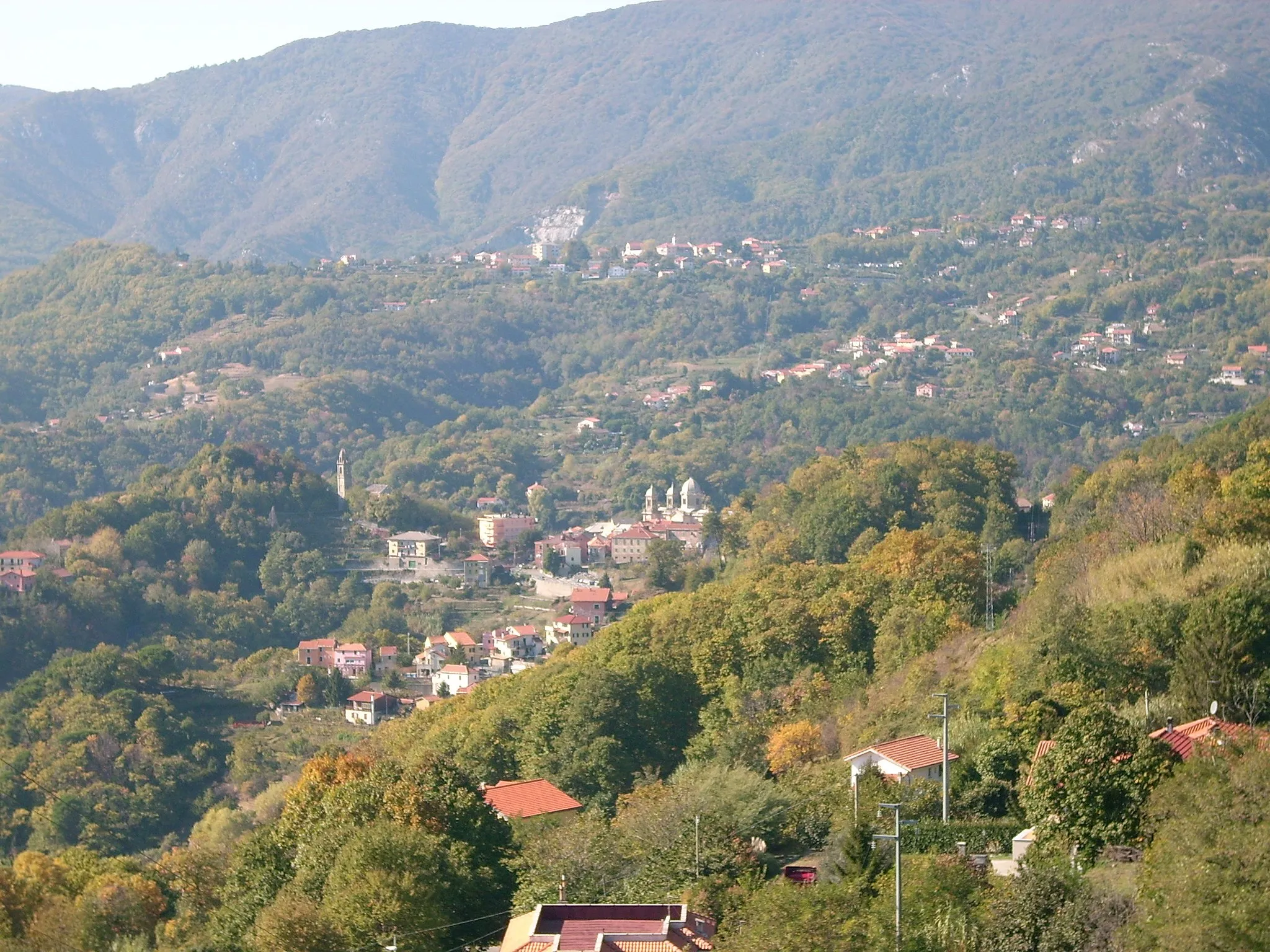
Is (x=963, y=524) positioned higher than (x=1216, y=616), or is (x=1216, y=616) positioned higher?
(x=1216, y=616)

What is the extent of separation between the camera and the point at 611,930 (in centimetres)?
1952

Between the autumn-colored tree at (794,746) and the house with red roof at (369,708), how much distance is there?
28385 millimetres

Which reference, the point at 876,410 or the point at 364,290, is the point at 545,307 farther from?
the point at 876,410

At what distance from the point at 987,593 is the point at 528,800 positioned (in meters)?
10.9

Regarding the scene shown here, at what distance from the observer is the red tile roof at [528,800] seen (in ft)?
94.3

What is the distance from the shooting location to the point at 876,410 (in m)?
124

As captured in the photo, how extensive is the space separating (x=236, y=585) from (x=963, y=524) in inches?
1645

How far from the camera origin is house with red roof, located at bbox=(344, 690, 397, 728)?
199 ft

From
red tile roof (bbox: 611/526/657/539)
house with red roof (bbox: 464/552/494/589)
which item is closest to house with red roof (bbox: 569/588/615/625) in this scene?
house with red roof (bbox: 464/552/494/589)

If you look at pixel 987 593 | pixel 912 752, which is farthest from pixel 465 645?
pixel 912 752

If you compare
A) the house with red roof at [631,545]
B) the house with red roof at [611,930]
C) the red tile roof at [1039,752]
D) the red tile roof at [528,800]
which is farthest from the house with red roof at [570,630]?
the house with red roof at [611,930]

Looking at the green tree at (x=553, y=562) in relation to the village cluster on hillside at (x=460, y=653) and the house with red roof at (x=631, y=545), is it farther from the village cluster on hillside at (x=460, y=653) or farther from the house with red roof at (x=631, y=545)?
the village cluster on hillside at (x=460, y=653)

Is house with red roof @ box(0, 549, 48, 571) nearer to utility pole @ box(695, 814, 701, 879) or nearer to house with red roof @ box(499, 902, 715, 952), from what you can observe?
utility pole @ box(695, 814, 701, 879)

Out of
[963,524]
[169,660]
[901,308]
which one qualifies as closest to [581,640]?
[169,660]
